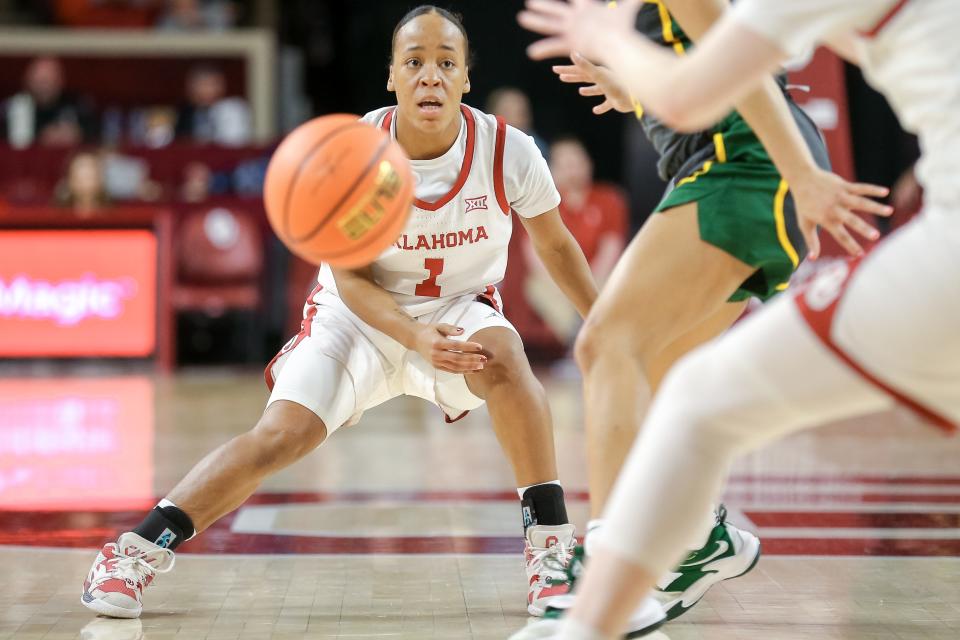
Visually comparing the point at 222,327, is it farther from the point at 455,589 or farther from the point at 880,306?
the point at 880,306

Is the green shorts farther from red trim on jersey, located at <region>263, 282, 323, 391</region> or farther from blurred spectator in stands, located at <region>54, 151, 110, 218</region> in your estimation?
blurred spectator in stands, located at <region>54, 151, 110, 218</region>

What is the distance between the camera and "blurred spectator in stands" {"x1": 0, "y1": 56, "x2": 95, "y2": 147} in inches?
536

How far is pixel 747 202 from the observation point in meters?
2.97

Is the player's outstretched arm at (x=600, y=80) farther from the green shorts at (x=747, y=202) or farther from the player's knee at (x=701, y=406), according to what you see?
the player's knee at (x=701, y=406)

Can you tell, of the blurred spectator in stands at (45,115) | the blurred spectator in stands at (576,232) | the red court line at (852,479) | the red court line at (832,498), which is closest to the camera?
the red court line at (832,498)

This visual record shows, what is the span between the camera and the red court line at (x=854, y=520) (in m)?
4.35

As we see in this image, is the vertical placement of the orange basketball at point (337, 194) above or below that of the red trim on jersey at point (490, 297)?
above

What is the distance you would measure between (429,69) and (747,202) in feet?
3.09

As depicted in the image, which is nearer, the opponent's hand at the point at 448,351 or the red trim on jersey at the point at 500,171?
the opponent's hand at the point at 448,351

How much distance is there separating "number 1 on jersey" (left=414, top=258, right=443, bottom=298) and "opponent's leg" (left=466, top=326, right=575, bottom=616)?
0.88ft

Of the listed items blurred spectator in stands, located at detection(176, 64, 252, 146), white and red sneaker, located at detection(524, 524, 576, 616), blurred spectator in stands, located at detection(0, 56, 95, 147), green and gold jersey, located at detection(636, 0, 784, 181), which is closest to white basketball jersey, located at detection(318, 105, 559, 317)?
green and gold jersey, located at detection(636, 0, 784, 181)

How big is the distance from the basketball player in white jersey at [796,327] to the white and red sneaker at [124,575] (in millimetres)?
1457

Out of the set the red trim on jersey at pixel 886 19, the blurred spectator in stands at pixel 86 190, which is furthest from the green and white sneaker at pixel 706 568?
the blurred spectator in stands at pixel 86 190

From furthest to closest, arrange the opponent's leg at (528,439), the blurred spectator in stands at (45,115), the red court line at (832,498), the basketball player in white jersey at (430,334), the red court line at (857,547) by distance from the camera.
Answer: the blurred spectator in stands at (45,115)
the red court line at (832,498)
the red court line at (857,547)
the opponent's leg at (528,439)
the basketball player in white jersey at (430,334)
